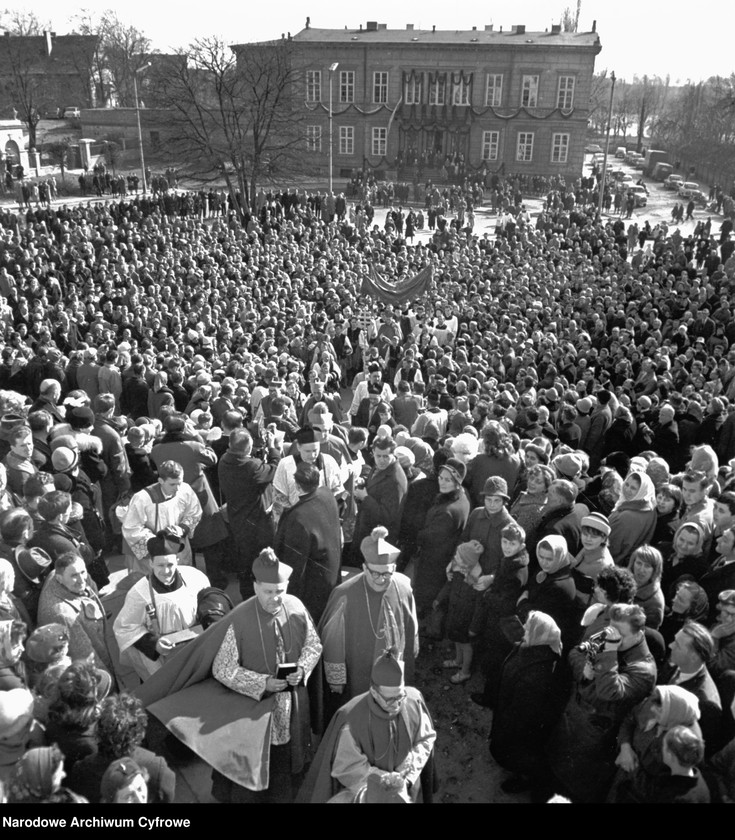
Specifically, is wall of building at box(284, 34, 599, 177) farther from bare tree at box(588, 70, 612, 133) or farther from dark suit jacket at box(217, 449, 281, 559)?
bare tree at box(588, 70, 612, 133)

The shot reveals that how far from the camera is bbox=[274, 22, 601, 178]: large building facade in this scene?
46.8m

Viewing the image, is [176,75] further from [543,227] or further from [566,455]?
[566,455]

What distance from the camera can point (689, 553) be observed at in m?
5.50

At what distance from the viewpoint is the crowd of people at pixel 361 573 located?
394 cm

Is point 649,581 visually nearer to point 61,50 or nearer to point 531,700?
point 531,700

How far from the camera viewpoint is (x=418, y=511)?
6.60 m

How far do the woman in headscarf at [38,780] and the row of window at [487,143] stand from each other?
4649cm

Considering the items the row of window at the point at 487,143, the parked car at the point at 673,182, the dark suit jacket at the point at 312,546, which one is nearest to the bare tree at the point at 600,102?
the parked car at the point at 673,182

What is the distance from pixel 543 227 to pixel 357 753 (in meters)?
26.7

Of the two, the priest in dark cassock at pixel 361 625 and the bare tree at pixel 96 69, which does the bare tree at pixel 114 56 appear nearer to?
the bare tree at pixel 96 69

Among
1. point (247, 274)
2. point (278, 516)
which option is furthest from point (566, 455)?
point (247, 274)

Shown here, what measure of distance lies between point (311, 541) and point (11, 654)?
2.14m

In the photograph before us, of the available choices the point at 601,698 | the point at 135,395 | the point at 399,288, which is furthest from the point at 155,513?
the point at 399,288

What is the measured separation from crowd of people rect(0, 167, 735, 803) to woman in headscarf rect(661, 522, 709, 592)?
0.05 ft
